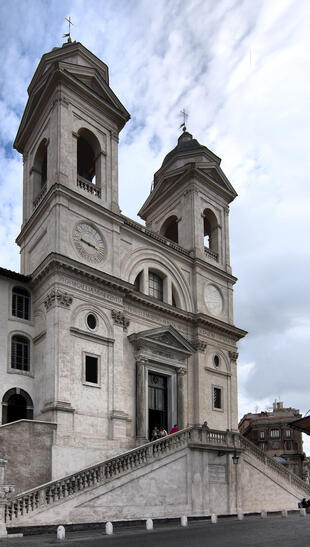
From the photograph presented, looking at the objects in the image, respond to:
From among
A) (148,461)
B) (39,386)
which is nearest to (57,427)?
(39,386)

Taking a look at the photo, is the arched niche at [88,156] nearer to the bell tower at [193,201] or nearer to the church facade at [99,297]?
the church facade at [99,297]

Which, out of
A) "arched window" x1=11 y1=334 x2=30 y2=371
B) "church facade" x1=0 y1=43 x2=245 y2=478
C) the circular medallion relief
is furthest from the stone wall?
the circular medallion relief

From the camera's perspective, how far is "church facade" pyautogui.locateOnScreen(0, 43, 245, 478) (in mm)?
25297

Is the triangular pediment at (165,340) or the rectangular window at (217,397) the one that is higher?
the triangular pediment at (165,340)

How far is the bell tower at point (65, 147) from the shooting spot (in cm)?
2789

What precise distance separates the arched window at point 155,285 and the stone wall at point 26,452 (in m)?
11.8

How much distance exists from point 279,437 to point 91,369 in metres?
66.5

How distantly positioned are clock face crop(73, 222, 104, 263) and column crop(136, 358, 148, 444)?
571 centimetres

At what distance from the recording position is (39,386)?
2530cm

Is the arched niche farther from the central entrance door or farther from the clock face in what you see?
the central entrance door

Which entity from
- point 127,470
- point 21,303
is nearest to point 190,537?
point 127,470

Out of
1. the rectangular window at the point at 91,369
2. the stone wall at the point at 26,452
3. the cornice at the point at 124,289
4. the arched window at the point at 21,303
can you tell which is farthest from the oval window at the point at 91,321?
the stone wall at the point at 26,452

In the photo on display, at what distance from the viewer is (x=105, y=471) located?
21469mm

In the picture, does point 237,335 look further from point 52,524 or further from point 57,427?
point 52,524
